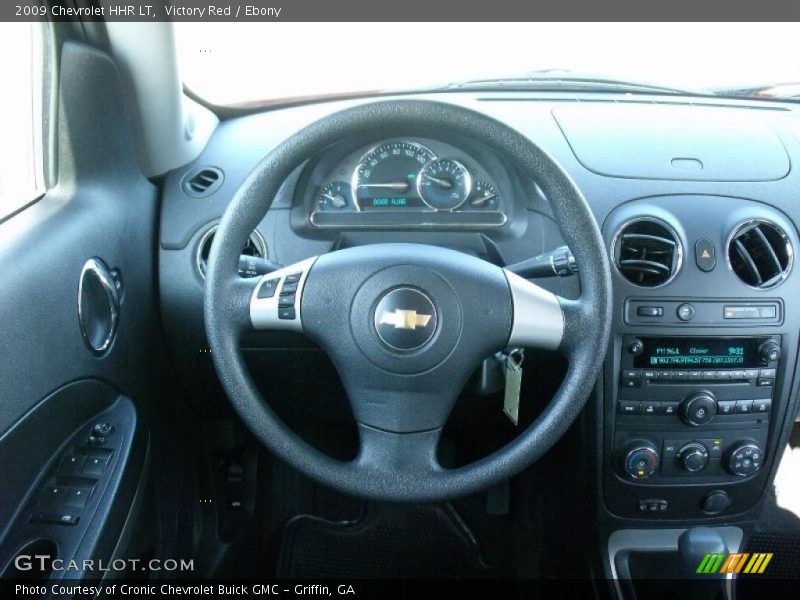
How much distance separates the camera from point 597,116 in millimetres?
1832

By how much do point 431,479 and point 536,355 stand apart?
49 centimetres

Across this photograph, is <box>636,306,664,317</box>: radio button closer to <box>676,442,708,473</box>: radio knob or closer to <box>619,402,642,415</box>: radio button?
<box>619,402,642,415</box>: radio button

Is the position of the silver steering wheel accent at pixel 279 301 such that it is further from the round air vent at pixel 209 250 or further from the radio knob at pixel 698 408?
the radio knob at pixel 698 408

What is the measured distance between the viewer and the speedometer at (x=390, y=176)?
1653 millimetres

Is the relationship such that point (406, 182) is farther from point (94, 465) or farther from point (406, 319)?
point (94, 465)

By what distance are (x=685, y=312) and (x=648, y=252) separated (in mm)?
149

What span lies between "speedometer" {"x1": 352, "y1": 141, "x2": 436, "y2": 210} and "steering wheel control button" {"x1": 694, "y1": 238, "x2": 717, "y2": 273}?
1.95ft

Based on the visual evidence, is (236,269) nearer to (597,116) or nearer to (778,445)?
(597,116)

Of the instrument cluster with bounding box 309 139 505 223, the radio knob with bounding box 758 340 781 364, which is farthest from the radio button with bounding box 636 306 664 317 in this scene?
the instrument cluster with bounding box 309 139 505 223

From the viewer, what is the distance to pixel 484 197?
1667 mm

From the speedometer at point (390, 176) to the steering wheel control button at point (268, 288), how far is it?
0.43m

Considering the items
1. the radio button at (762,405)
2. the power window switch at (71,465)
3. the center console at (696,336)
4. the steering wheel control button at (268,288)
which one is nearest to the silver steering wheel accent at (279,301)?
the steering wheel control button at (268,288)

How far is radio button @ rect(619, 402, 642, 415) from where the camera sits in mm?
1658

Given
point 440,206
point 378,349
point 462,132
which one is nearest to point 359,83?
point 440,206
